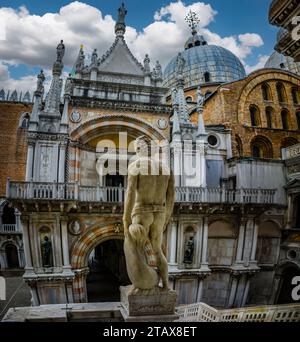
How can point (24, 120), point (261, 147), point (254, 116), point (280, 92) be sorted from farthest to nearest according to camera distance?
point (24, 120), point (280, 92), point (254, 116), point (261, 147)

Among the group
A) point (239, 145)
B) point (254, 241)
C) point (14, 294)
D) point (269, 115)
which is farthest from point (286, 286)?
point (14, 294)

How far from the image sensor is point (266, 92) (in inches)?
891

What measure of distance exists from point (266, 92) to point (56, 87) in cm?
1656

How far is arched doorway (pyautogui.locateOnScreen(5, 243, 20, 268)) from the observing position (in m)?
25.0

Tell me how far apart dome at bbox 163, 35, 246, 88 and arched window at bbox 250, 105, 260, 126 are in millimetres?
12991

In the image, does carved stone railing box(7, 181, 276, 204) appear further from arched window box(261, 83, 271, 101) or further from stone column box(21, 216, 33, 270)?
arched window box(261, 83, 271, 101)

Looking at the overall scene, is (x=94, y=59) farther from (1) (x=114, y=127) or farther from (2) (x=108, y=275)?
(2) (x=108, y=275)

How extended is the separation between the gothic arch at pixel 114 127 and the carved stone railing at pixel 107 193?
3.36 meters

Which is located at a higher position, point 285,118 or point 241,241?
point 285,118

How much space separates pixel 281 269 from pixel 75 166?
523 inches

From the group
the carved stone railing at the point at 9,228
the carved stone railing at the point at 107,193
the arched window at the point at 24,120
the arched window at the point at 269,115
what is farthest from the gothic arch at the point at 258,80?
the carved stone railing at the point at 9,228

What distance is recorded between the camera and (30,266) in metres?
12.5

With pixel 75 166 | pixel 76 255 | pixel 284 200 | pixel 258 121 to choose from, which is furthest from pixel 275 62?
pixel 76 255

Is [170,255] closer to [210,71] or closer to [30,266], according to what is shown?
[30,266]
